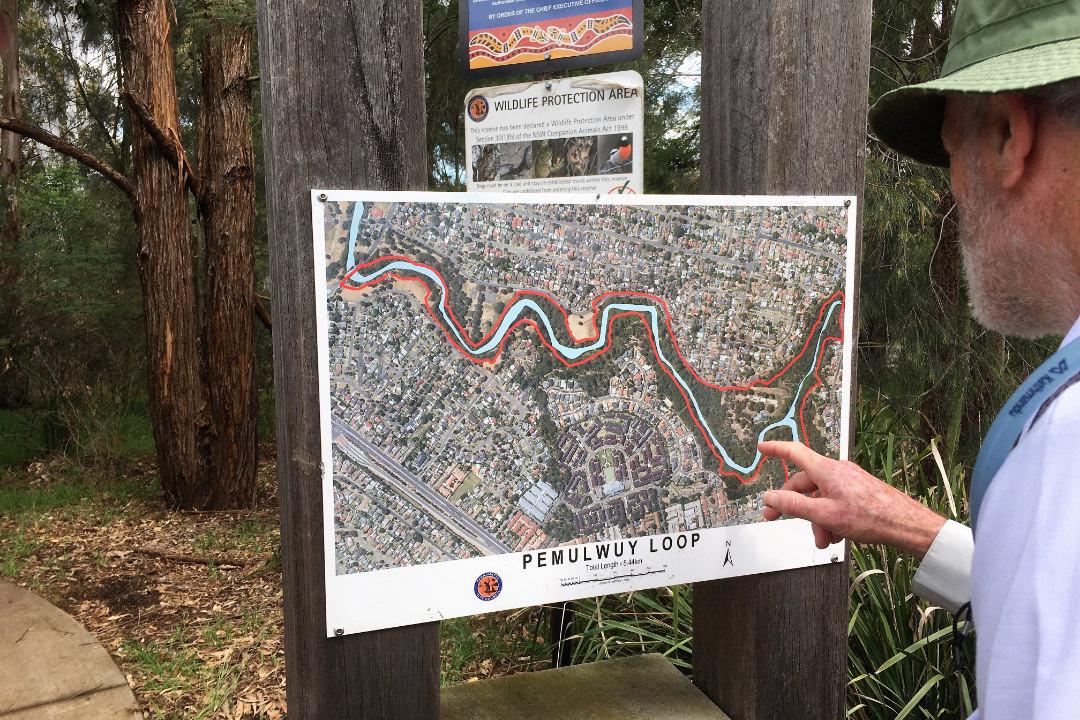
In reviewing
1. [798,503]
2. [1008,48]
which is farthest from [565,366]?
[1008,48]

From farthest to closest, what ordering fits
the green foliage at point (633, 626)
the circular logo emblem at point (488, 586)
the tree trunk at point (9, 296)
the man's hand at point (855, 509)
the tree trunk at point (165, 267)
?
the tree trunk at point (9, 296) < the tree trunk at point (165, 267) < the green foliage at point (633, 626) < the circular logo emblem at point (488, 586) < the man's hand at point (855, 509)

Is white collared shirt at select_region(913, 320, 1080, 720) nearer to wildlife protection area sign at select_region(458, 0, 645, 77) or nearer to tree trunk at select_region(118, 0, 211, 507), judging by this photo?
wildlife protection area sign at select_region(458, 0, 645, 77)

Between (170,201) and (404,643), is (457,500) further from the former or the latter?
(170,201)

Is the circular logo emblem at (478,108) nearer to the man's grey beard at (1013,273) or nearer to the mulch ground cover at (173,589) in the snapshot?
the man's grey beard at (1013,273)

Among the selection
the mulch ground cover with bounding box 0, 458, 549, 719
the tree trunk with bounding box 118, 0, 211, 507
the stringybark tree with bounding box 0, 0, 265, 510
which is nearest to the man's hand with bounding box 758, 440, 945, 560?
the mulch ground cover with bounding box 0, 458, 549, 719

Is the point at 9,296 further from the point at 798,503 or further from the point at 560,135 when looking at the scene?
the point at 798,503

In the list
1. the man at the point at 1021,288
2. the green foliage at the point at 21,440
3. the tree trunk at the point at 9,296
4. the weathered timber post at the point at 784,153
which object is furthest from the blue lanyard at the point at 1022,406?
the tree trunk at the point at 9,296
